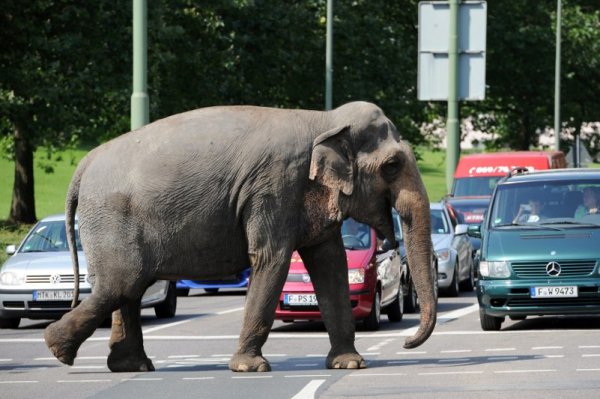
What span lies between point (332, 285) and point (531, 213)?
17.4 feet

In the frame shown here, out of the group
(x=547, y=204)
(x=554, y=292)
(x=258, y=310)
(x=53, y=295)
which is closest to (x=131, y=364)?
(x=258, y=310)

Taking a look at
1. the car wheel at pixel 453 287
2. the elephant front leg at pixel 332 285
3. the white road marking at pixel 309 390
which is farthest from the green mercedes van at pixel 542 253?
the car wheel at pixel 453 287

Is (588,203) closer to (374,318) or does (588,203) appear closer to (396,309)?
(374,318)

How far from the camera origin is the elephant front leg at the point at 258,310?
591 inches

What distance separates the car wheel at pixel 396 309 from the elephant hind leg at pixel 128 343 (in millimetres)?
6918

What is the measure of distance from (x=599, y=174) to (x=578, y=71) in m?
43.6

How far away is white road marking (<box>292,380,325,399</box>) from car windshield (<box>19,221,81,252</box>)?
9.40 meters

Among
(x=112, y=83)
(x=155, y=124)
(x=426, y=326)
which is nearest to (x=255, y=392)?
(x=426, y=326)

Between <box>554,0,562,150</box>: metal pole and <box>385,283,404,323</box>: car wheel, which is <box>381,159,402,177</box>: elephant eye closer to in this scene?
<box>385,283,404,323</box>: car wheel

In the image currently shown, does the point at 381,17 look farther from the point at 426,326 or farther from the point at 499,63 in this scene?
the point at 426,326

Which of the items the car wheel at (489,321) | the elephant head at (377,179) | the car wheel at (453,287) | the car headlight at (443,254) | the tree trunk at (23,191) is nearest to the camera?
the elephant head at (377,179)

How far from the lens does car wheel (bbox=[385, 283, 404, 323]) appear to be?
22.0m

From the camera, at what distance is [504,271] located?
1944 centimetres

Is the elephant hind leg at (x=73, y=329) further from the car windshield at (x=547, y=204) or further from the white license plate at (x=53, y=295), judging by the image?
the car windshield at (x=547, y=204)
